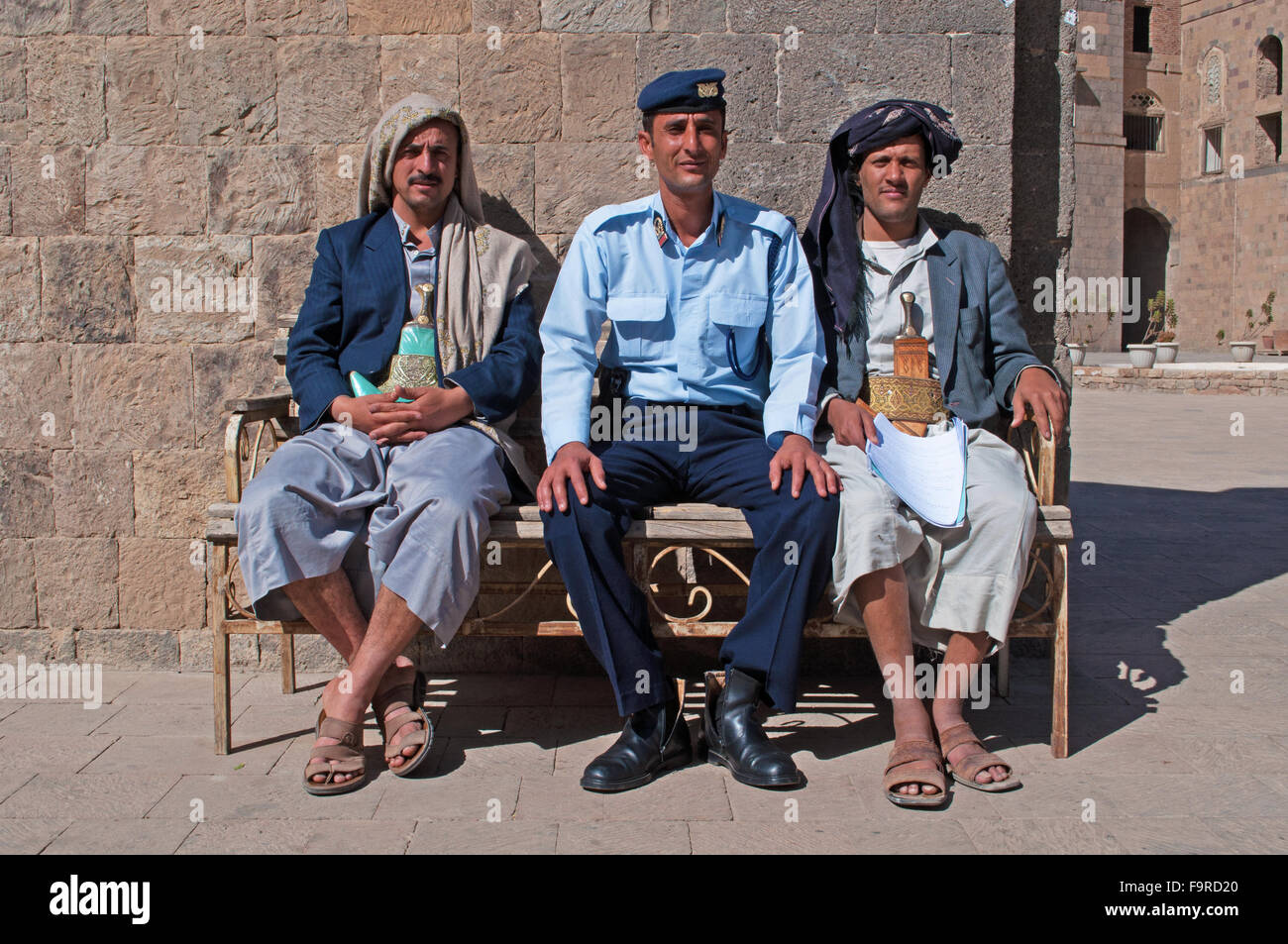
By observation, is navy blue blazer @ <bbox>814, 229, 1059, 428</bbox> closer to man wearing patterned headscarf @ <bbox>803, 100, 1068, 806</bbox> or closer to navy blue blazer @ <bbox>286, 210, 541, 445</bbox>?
man wearing patterned headscarf @ <bbox>803, 100, 1068, 806</bbox>

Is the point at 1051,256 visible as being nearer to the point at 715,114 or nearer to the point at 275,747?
the point at 715,114

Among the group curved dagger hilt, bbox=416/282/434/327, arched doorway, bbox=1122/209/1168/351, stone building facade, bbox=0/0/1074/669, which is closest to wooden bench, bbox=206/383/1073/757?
curved dagger hilt, bbox=416/282/434/327

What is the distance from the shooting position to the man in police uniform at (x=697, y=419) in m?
3.31

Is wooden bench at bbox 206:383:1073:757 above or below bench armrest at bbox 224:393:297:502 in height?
below

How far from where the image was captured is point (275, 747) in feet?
11.8

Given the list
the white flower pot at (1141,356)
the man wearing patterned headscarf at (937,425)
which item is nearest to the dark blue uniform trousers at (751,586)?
the man wearing patterned headscarf at (937,425)

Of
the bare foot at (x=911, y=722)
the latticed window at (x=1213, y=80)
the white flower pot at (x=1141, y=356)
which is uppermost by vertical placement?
the latticed window at (x=1213, y=80)

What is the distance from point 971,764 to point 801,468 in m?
0.96

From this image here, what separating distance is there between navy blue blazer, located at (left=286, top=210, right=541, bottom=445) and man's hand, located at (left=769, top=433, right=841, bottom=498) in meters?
0.97

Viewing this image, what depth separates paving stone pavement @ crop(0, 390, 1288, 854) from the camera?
291 centimetres

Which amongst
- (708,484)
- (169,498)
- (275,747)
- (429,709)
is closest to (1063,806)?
(708,484)

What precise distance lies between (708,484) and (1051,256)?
195 cm

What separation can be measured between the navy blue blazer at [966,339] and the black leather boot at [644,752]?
47.3 inches

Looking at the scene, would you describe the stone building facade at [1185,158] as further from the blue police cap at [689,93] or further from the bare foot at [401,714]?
the bare foot at [401,714]
